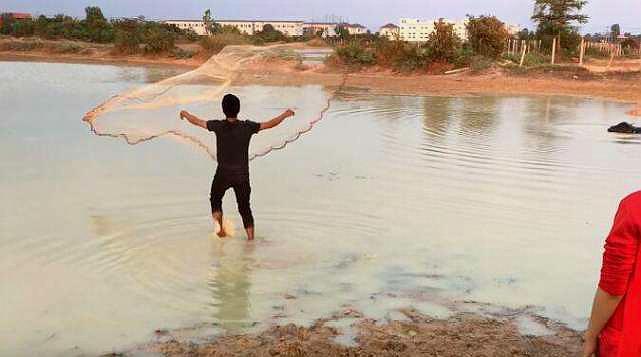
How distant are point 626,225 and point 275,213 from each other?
5660 mm

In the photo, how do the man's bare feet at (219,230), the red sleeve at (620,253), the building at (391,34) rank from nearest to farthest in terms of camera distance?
the red sleeve at (620,253) → the man's bare feet at (219,230) → the building at (391,34)

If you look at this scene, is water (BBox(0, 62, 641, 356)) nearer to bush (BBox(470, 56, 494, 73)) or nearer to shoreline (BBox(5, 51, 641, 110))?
shoreline (BBox(5, 51, 641, 110))

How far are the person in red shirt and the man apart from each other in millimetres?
4075

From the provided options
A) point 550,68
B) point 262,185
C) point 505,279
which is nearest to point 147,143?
point 262,185

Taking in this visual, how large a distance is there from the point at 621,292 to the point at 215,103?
641cm

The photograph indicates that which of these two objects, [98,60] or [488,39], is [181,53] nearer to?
[98,60]

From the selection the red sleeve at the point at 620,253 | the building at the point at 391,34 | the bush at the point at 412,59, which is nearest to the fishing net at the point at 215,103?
the red sleeve at the point at 620,253

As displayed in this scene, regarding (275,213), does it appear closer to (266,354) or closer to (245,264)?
(245,264)

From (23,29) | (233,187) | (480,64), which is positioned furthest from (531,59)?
(23,29)

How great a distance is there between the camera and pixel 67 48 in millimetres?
48156

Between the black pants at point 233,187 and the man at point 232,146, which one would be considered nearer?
the man at point 232,146

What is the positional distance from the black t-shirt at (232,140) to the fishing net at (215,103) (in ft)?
4.23

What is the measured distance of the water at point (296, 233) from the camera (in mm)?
4863

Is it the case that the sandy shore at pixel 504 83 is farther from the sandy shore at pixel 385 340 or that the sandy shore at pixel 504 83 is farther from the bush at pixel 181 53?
the sandy shore at pixel 385 340
